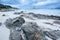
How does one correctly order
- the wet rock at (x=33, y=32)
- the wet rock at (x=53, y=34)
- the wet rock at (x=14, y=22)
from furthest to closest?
the wet rock at (x=14, y=22) → the wet rock at (x=53, y=34) → the wet rock at (x=33, y=32)

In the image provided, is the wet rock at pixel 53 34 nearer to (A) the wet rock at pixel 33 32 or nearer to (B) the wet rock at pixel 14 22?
(A) the wet rock at pixel 33 32

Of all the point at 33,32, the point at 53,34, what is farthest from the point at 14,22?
the point at 53,34

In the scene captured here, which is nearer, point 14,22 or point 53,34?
point 53,34

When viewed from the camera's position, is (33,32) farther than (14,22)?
No

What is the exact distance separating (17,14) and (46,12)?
920mm

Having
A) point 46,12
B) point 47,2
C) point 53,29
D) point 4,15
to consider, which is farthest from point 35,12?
point 4,15

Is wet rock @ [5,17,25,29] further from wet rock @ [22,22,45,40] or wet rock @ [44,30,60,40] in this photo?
wet rock @ [44,30,60,40]

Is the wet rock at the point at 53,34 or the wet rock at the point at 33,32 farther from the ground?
the wet rock at the point at 33,32

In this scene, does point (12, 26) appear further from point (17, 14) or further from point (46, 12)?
→ point (46, 12)

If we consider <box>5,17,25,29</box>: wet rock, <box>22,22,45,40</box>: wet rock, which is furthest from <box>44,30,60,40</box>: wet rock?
<box>5,17,25,29</box>: wet rock

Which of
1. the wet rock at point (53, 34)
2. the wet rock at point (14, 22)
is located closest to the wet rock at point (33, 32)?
the wet rock at point (53, 34)

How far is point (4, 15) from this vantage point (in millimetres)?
2730

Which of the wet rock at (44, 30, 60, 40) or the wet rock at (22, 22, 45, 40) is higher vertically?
the wet rock at (22, 22, 45, 40)

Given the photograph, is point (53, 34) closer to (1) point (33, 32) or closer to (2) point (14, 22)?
(1) point (33, 32)
